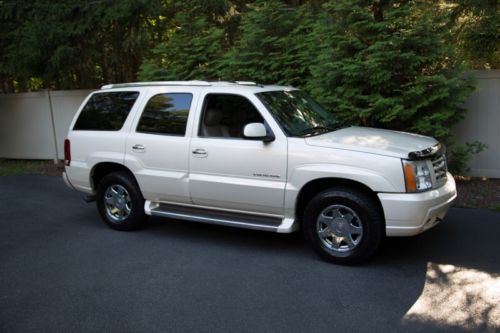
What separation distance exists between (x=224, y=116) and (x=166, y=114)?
2.63 ft

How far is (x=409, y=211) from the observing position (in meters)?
5.19

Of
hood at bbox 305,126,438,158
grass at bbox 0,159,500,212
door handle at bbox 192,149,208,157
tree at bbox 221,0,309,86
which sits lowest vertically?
grass at bbox 0,159,500,212

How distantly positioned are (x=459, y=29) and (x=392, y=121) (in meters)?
2.57

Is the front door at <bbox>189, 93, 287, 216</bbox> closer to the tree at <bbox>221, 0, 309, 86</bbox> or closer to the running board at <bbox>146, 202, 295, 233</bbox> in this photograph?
the running board at <bbox>146, 202, 295, 233</bbox>

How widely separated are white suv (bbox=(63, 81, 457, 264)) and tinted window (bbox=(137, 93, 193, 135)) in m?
0.01

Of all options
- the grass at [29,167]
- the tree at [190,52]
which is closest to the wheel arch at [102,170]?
the tree at [190,52]

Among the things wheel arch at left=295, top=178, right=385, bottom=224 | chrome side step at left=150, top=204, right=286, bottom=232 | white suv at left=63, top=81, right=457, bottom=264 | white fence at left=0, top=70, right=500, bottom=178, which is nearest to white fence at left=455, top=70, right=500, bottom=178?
white suv at left=63, top=81, right=457, bottom=264

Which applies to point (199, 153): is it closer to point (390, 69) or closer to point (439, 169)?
point (439, 169)

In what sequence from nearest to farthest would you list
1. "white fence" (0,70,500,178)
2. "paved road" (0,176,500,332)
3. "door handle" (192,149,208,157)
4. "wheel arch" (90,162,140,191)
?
"paved road" (0,176,500,332) < "door handle" (192,149,208,157) < "wheel arch" (90,162,140,191) < "white fence" (0,70,500,178)

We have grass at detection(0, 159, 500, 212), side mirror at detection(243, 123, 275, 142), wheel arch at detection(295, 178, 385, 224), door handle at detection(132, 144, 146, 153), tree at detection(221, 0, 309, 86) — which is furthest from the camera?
tree at detection(221, 0, 309, 86)

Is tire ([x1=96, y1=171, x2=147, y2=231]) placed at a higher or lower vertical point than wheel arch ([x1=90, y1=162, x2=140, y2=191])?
lower

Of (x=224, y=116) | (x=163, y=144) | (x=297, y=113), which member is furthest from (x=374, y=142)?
(x=163, y=144)

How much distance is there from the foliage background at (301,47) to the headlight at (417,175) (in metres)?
3.10

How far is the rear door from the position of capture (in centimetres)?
650
